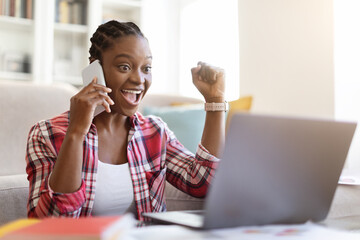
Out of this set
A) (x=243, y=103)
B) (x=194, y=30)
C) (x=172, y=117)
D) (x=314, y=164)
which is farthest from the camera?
(x=194, y=30)

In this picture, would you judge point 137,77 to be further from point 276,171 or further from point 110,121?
point 276,171

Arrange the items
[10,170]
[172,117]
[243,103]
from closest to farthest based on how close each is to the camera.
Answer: [10,170], [172,117], [243,103]

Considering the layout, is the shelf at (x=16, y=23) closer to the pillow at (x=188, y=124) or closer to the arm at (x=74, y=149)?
the pillow at (x=188, y=124)

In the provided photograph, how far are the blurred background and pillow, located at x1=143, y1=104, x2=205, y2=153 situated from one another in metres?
0.75

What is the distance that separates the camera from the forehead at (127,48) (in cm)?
110

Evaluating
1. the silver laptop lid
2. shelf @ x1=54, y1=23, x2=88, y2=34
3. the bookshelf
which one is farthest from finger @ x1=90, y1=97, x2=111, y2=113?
shelf @ x1=54, y1=23, x2=88, y2=34

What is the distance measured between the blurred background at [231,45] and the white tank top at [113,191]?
1352 millimetres

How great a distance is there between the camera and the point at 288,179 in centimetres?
65

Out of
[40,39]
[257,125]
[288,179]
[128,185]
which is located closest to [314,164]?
[288,179]

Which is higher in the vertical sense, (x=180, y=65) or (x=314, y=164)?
(x=180, y=65)

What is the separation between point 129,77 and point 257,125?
60cm

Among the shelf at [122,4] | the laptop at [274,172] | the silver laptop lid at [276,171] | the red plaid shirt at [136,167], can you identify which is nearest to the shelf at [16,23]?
the shelf at [122,4]

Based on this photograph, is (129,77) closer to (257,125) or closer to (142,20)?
(257,125)

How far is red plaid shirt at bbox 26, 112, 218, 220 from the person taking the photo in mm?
922
